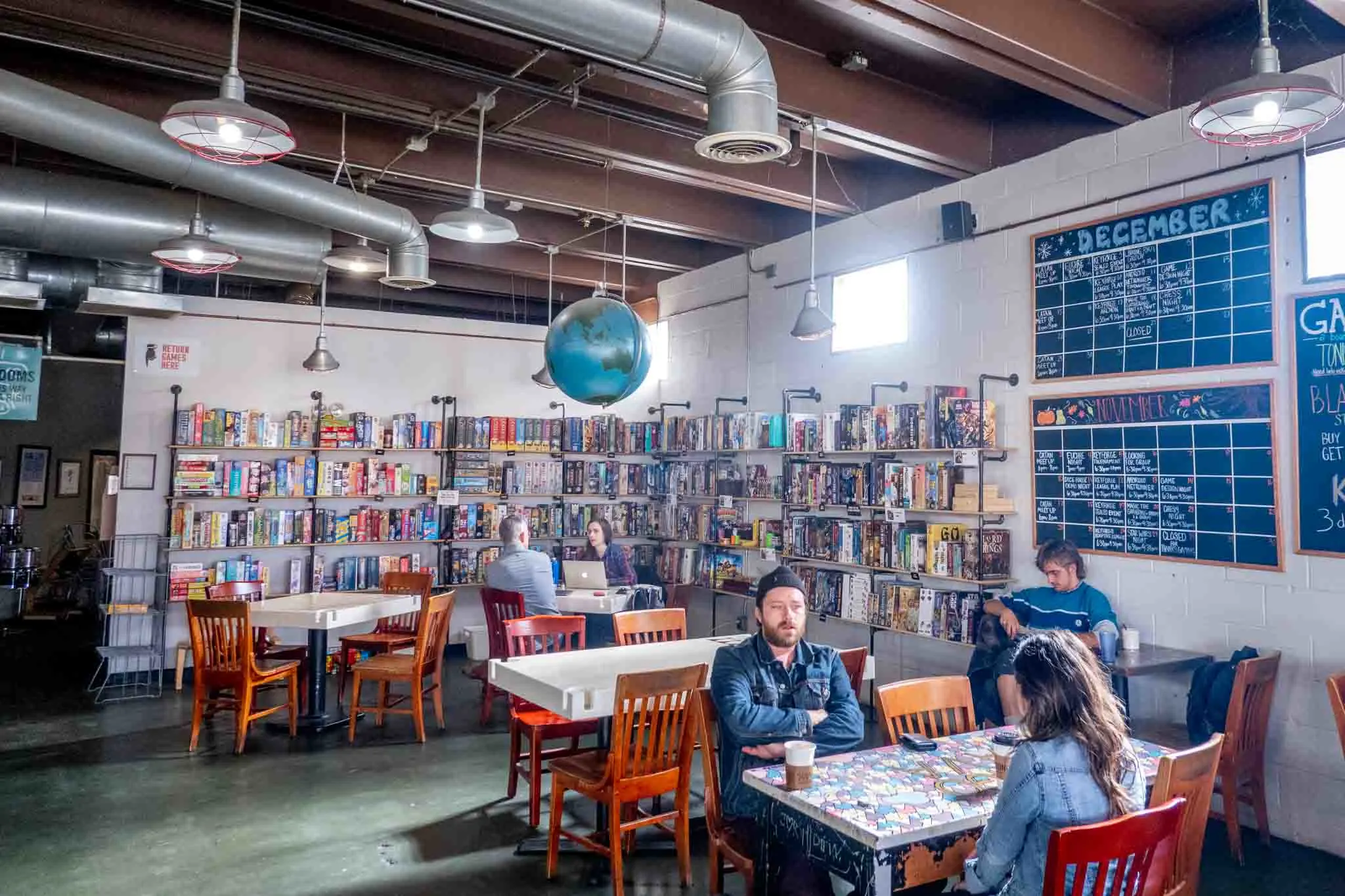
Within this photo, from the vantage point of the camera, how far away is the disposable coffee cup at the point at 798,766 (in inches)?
90.6

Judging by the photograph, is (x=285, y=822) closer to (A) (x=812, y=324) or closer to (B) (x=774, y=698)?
(B) (x=774, y=698)

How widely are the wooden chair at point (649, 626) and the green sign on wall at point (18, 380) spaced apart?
251 inches

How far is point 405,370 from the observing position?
26.5ft

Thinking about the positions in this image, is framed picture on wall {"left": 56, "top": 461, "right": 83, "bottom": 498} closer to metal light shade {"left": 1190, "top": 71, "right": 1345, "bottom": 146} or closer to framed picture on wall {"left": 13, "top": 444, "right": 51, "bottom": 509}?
framed picture on wall {"left": 13, "top": 444, "right": 51, "bottom": 509}

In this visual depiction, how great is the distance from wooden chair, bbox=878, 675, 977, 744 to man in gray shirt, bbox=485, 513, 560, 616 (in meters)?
3.03

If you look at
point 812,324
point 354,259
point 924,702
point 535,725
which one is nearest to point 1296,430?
point 924,702

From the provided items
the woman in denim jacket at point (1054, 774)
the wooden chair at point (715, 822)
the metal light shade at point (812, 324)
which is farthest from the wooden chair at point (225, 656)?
the woman in denim jacket at point (1054, 774)

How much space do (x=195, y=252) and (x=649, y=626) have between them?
339 cm

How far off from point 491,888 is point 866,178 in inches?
207

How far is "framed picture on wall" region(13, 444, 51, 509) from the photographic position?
1051 centimetres

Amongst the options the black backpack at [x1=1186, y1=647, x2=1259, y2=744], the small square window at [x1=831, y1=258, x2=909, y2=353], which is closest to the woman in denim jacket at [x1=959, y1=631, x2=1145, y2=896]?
the black backpack at [x1=1186, y1=647, x2=1259, y2=744]

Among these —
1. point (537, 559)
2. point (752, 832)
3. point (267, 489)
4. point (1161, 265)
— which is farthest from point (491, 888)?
point (267, 489)

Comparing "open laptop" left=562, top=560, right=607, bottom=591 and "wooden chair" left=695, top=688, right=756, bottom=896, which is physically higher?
"open laptop" left=562, top=560, right=607, bottom=591

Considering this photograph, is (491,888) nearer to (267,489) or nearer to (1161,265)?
(1161,265)
